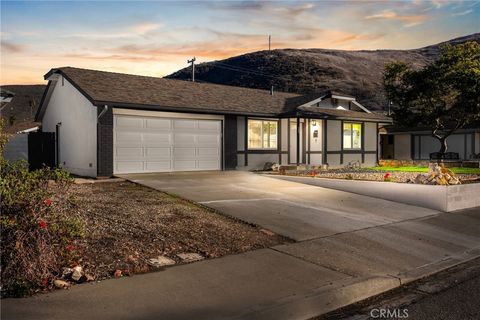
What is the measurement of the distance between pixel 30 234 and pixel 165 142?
13770 mm

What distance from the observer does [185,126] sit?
20.0m

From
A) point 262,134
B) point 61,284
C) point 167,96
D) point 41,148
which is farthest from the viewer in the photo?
point 262,134

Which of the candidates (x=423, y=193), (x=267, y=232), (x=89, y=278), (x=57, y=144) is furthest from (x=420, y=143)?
(x=89, y=278)

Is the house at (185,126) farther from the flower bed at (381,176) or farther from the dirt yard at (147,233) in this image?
the dirt yard at (147,233)

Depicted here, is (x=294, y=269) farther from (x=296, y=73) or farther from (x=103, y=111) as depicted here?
(x=296, y=73)

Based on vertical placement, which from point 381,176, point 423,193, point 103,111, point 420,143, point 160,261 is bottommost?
point 160,261

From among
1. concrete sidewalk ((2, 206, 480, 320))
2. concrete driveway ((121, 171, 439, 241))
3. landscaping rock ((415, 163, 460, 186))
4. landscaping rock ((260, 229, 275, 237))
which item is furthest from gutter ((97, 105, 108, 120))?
landscaping rock ((415, 163, 460, 186))

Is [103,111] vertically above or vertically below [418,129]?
below

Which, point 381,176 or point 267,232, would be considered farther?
point 381,176

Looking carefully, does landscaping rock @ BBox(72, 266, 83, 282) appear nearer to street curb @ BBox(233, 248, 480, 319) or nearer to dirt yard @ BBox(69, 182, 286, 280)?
dirt yard @ BBox(69, 182, 286, 280)

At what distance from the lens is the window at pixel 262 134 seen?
74.1ft

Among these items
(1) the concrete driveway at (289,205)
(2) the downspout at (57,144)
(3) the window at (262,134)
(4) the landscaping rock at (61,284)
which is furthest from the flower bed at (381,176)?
(4) the landscaping rock at (61,284)
